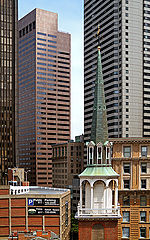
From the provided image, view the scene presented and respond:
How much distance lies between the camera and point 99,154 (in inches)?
1892

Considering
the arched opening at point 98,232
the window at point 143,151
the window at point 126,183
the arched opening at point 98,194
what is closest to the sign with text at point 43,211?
the window at point 126,183

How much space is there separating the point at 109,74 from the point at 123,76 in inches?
370

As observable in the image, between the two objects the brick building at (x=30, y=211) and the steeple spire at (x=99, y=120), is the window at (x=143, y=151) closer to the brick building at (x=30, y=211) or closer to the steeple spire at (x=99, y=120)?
the steeple spire at (x=99, y=120)

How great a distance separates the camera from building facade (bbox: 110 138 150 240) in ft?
195

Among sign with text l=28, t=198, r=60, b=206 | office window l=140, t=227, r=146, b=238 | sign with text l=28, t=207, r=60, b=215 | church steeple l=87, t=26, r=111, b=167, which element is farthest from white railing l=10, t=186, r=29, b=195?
church steeple l=87, t=26, r=111, b=167

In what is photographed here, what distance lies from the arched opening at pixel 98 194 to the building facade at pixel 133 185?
1336 centimetres

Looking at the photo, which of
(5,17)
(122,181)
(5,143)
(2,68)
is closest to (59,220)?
(122,181)

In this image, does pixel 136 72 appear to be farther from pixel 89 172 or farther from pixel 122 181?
pixel 89 172

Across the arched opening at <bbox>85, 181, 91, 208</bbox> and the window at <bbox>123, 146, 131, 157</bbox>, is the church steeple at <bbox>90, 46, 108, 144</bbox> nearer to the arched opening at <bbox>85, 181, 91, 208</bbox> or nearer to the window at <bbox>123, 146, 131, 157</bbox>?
the arched opening at <bbox>85, 181, 91, 208</bbox>

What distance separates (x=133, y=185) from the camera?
197ft

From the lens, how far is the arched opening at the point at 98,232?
4628 cm

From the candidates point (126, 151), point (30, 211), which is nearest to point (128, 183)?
point (126, 151)

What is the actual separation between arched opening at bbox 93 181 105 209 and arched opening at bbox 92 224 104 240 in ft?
7.10

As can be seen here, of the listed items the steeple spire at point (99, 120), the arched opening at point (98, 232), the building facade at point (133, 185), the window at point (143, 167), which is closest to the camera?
the arched opening at point (98, 232)
